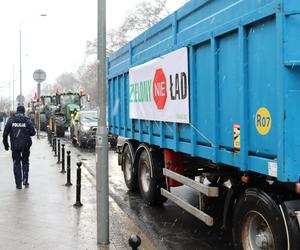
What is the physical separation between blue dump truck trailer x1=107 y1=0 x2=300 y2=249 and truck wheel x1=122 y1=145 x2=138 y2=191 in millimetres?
1493

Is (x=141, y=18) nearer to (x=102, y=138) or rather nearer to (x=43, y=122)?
(x=43, y=122)

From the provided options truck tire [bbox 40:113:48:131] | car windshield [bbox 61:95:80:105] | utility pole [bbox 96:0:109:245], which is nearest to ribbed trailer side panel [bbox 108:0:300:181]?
utility pole [bbox 96:0:109:245]

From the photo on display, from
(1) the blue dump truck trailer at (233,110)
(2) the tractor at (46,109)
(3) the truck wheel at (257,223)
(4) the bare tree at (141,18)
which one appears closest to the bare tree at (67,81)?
(4) the bare tree at (141,18)

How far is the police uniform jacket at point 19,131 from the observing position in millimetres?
10820

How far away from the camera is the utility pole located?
20.4ft

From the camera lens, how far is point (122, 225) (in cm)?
739

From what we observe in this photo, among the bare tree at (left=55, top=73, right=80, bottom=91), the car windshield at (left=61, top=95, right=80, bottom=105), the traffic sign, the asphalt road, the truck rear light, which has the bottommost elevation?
the asphalt road

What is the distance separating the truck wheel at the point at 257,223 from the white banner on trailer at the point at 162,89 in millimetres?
1841

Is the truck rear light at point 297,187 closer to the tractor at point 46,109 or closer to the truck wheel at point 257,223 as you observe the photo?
the truck wheel at point 257,223

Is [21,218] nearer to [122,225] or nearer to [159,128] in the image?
[122,225]

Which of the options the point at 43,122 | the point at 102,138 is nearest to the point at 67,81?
the point at 43,122

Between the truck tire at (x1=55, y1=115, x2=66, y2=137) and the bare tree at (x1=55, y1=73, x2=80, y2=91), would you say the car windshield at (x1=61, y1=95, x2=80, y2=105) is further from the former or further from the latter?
the bare tree at (x1=55, y1=73, x2=80, y2=91)

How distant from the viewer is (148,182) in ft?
29.4

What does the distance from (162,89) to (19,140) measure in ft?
15.7
